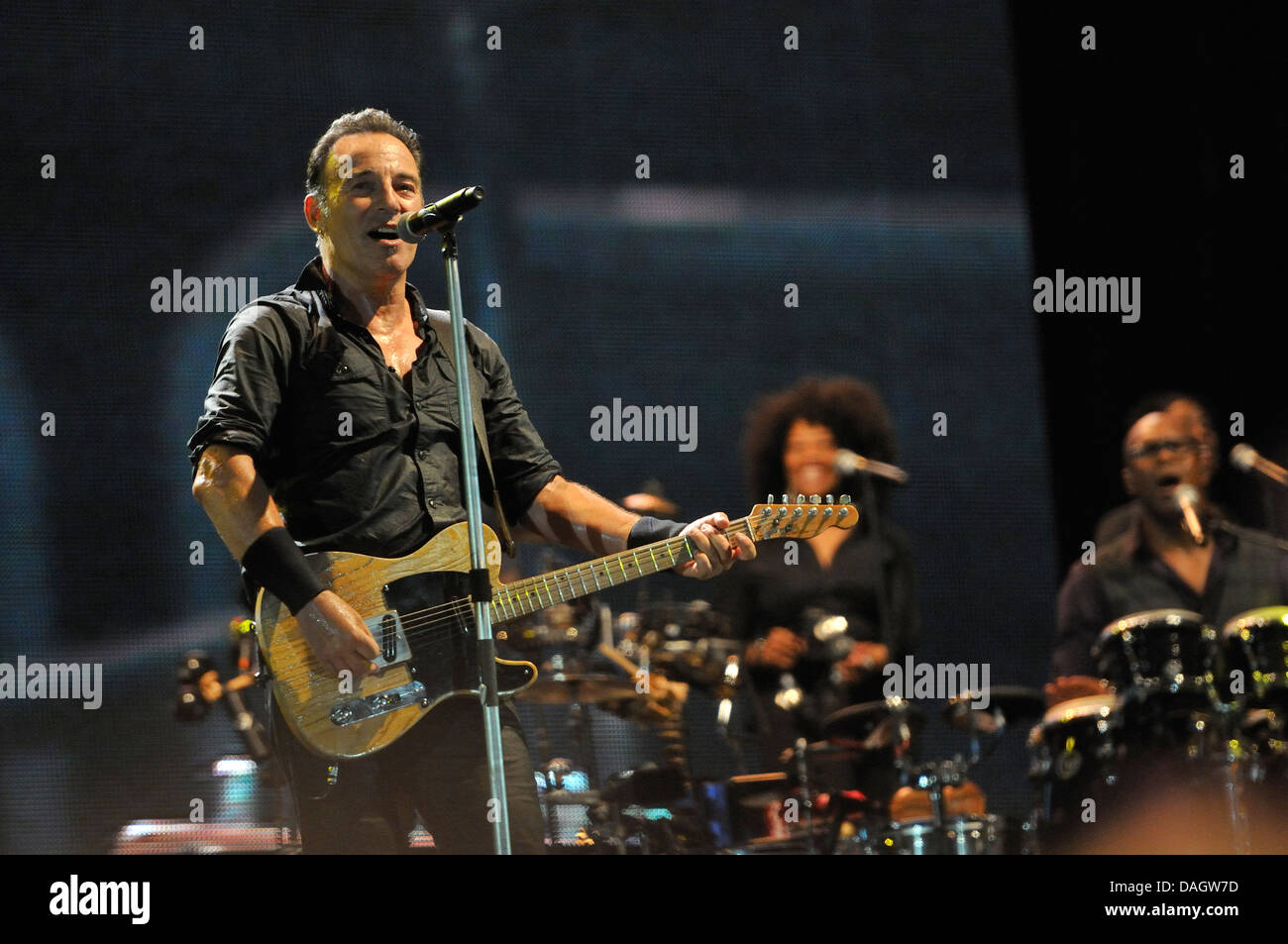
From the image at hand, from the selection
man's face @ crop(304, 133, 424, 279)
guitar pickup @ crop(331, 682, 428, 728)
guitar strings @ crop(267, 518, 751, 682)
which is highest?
man's face @ crop(304, 133, 424, 279)

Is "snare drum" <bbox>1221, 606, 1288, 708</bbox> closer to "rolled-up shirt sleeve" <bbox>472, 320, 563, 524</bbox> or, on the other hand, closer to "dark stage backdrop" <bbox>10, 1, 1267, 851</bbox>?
"dark stage backdrop" <bbox>10, 1, 1267, 851</bbox>

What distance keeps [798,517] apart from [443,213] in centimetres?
112

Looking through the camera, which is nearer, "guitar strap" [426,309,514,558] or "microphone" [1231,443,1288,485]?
"guitar strap" [426,309,514,558]

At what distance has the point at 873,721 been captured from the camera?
4.93 m

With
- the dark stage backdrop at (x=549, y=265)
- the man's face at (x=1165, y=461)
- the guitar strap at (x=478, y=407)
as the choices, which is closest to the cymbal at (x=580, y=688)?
the dark stage backdrop at (x=549, y=265)

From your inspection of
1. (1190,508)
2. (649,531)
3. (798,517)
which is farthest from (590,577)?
(1190,508)

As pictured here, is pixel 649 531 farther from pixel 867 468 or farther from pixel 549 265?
pixel 867 468

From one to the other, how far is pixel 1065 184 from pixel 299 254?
2.81m

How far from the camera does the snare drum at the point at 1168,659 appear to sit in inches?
182

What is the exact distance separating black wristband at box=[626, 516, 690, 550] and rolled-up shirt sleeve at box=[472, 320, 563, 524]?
0.28 metres

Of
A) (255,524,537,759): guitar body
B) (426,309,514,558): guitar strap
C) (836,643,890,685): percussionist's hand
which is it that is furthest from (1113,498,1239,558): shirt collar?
(255,524,537,759): guitar body

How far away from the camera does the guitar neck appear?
333 centimetres
